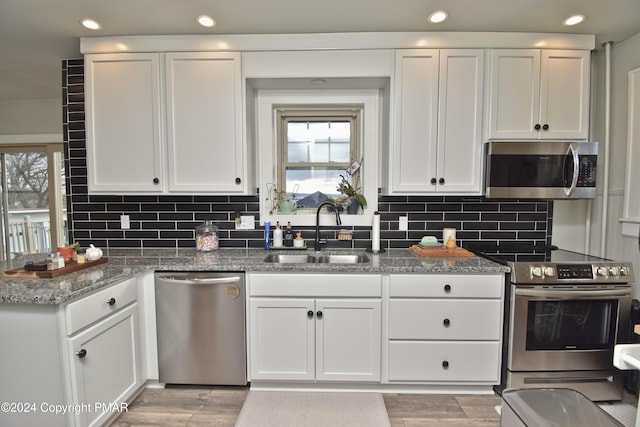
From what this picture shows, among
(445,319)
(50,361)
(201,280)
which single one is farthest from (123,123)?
(445,319)

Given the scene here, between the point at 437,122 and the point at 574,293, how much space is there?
137cm

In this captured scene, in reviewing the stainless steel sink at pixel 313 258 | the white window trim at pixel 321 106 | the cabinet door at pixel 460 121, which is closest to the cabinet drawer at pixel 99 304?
the stainless steel sink at pixel 313 258

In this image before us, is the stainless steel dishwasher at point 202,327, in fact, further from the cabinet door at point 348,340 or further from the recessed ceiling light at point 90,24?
the recessed ceiling light at point 90,24

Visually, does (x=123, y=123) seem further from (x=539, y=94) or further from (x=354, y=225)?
(x=539, y=94)

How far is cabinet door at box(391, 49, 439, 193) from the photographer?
2057mm

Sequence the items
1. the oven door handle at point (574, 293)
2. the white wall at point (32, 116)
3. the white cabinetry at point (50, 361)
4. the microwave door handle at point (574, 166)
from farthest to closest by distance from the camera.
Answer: the white wall at point (32, 116)
the microwave door handle at point (574, 166)
the oven door handle at point (574, 293)
the white cabinetry at point (50, 361)

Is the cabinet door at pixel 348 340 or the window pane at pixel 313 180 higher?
the window pane at pixel 313 180

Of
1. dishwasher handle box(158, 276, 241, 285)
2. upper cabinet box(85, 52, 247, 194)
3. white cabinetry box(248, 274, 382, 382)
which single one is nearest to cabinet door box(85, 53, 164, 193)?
upper cabinet box(85, 52, 247, 194)

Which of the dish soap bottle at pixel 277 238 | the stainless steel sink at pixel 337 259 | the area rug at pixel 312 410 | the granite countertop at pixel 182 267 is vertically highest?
the dish soap bottle at pixel 277 238

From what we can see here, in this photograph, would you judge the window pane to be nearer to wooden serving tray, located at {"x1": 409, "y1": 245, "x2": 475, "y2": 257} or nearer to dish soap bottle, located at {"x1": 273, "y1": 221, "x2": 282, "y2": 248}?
dish soap bottle, located at {"x1": 273, "y1": 221, "x2": 282, "y2": 248}

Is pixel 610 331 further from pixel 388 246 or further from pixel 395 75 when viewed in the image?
pixel 395 75

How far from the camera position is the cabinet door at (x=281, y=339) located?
6.14 feet

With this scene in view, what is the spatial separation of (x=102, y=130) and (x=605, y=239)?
390 cm

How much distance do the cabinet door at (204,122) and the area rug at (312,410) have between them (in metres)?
1.42
